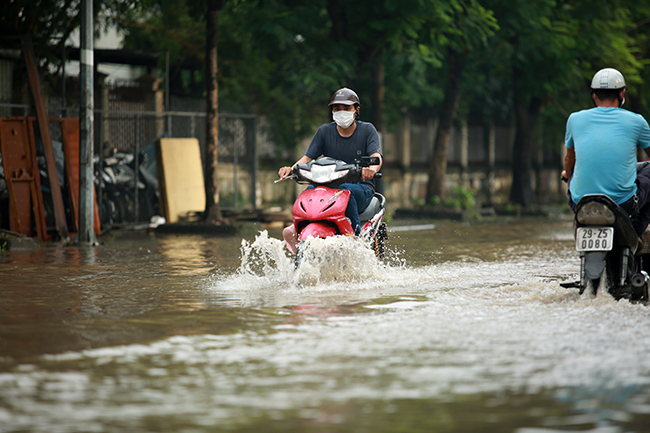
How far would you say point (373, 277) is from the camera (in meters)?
9.45

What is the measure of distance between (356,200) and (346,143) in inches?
24.3

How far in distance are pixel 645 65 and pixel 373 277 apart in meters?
20.7

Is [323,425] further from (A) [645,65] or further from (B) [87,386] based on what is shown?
(A) [645,65]

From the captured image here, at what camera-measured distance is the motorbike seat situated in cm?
946

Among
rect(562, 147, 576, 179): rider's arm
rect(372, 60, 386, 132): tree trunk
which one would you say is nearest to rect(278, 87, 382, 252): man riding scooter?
rect(562, 147, 576, 179): rider's arm

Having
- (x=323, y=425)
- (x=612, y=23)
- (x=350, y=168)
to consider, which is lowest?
(x=323, y=425)

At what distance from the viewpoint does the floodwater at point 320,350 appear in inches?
170

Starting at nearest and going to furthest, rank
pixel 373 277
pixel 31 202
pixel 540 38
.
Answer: pixel 373 277, pixel 31 202, pixel 540 38

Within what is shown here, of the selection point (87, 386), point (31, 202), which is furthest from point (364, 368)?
point (31, 202)

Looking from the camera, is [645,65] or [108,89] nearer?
[108,89]

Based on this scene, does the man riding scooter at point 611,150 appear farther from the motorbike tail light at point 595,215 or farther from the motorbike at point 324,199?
the motorbike at point 324,199

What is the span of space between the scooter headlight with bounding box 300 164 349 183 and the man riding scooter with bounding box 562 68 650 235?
229cm

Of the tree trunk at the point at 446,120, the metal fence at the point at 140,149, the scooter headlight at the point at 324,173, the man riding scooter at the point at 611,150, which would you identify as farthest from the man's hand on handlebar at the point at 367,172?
the tree trunk at the point at 446,120

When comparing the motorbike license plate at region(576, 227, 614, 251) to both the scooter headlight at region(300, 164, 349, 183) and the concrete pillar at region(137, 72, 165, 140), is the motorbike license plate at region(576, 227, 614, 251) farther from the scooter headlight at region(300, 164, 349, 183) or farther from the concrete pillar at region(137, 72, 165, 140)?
the concrete pillar at region(137, 72, 165, 140)
